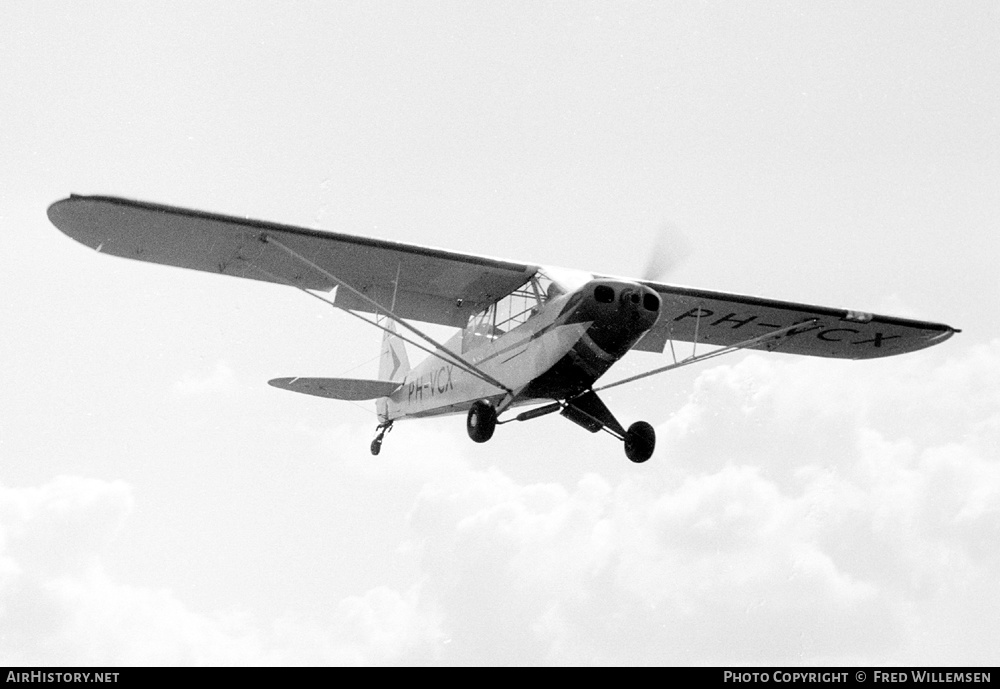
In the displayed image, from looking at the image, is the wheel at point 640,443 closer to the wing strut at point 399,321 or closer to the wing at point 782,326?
the wing strut at point 399,321

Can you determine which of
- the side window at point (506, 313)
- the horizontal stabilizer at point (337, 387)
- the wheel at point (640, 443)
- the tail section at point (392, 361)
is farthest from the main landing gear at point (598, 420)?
the tail section at point (392, 361)

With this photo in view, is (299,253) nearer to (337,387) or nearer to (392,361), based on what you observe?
(337,387)

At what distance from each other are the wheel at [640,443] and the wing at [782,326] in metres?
2.31

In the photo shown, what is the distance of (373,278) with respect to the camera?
14.8 m

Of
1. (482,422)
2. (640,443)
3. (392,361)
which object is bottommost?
(640,443)

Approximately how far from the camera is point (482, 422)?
44.0 feet

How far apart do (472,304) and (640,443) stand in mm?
3368

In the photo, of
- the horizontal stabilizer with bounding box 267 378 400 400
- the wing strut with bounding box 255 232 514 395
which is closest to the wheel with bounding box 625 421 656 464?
the wing strut with bounding box 255 232 514 395

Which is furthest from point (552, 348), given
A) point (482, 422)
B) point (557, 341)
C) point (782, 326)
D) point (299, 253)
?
point (782, 326)

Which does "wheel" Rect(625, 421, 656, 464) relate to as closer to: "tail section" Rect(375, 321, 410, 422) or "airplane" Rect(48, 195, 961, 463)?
"airplane" Rect(48, 195, 961, 463)

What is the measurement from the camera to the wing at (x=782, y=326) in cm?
1633
